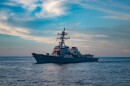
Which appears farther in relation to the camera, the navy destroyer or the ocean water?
the navy destroyer

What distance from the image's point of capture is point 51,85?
4053cm

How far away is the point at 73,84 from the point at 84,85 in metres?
1.89

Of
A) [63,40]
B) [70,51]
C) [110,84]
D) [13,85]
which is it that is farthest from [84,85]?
[70,51]

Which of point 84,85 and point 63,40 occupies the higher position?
point 63,40

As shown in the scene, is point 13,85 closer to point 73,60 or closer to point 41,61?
point 41,61

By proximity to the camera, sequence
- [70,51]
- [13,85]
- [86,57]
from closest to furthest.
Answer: [13,85] < [70,51] < [86,57]

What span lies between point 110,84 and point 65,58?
76.8 meters

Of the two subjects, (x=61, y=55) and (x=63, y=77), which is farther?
(x=61, y=55)

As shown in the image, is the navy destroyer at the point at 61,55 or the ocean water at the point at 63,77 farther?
the navy destroyer at the point at 61,55

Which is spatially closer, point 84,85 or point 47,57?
point 84,85

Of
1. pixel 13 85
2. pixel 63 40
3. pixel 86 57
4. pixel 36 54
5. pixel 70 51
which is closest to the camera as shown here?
pixel 13 85

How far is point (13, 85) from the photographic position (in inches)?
1591

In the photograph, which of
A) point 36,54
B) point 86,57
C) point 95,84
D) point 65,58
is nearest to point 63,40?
point 65,58

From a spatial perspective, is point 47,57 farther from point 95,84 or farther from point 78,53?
point 95,84
